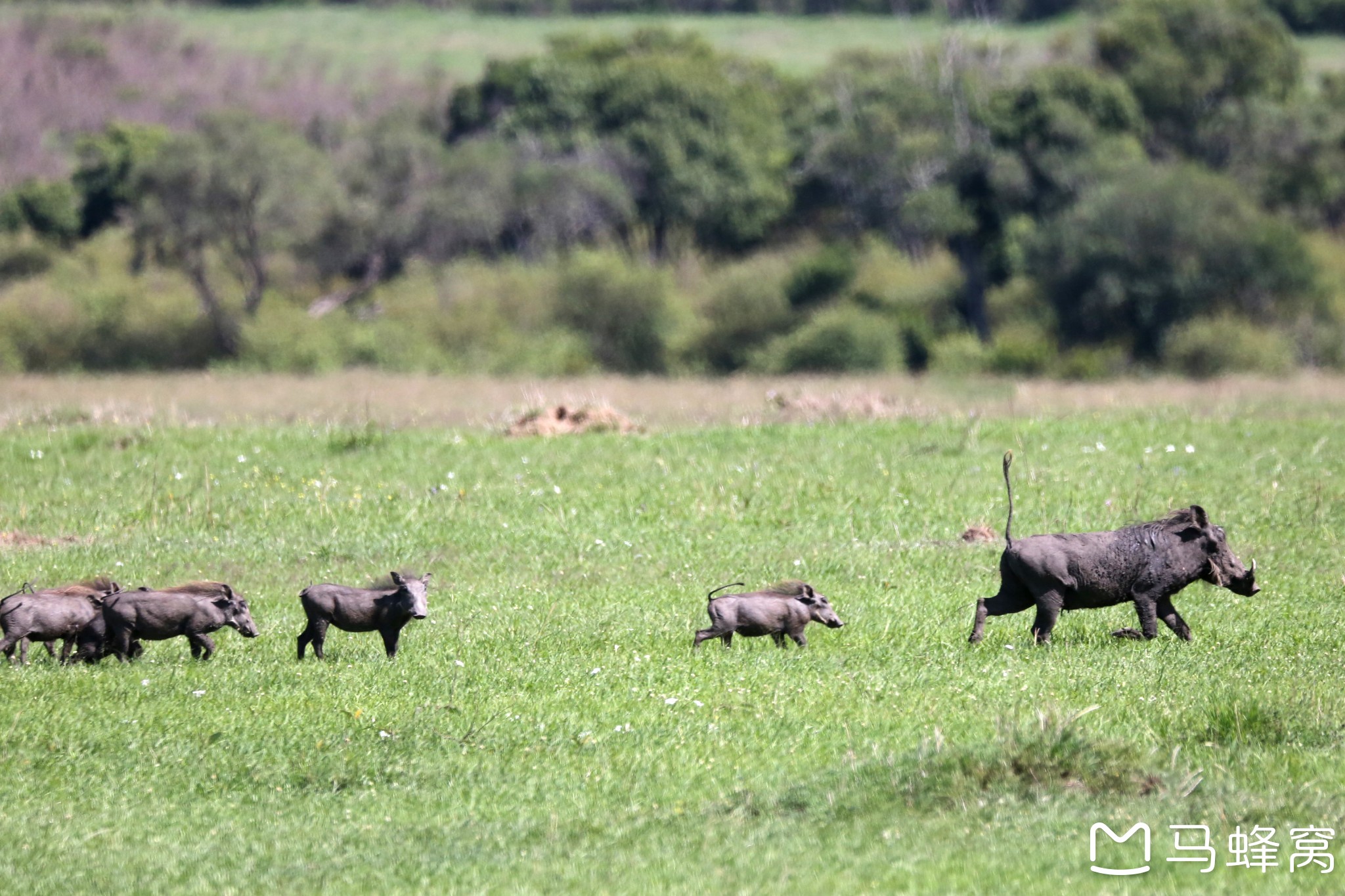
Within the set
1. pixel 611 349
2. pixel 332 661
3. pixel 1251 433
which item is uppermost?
pixel 332 661

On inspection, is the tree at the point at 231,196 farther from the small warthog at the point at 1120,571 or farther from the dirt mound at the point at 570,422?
the small warthog at the point at 1120,571

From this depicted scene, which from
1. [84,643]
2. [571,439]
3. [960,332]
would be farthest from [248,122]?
[84,643]

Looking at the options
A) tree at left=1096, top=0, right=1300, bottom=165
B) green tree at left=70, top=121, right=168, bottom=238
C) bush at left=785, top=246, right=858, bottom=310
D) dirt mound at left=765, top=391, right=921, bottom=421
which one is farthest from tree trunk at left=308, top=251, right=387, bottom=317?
dirt mound at left=765, top=391, right=921, bottom=421

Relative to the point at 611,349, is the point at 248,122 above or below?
above

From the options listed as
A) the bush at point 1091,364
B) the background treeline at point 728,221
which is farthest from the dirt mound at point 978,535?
the background treeline at point 728,221

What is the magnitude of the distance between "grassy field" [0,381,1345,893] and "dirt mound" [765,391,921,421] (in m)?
7.24

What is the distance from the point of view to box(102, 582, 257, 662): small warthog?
12836 millimetres

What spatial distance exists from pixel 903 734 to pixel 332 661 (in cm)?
513

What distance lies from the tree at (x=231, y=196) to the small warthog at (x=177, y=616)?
51.3 m

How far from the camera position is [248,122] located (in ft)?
210

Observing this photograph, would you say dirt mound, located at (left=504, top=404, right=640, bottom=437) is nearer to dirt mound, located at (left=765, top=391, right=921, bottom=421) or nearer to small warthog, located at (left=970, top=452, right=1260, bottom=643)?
dirt mound, located at (left=765, top=391, right=921, bottom=421)

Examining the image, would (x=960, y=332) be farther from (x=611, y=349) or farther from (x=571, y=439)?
(x=571, y=439)

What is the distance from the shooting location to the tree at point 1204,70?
76.1 metres

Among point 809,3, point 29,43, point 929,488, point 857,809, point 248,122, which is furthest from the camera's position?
point 809,3
